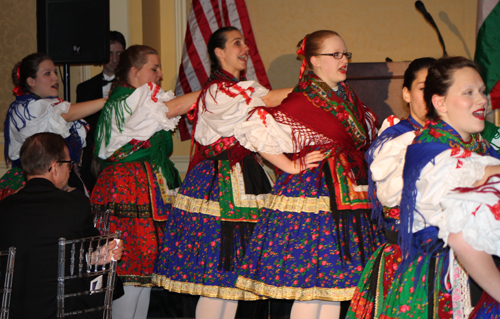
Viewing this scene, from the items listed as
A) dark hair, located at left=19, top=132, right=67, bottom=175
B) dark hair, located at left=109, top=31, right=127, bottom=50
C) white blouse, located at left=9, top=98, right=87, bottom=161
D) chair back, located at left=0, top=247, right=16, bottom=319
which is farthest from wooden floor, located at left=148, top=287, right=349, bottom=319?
chair back, located at left=0, top=247, right=16, bottom=319

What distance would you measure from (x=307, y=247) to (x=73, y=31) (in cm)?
220

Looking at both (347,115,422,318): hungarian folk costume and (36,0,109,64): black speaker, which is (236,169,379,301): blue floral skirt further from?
(36,0,109,64): black speaker

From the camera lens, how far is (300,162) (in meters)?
2.46

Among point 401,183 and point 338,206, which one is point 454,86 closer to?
point 401,183

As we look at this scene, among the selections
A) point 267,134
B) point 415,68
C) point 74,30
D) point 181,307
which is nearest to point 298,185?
point 267,134

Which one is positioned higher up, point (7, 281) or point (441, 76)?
point (441, 76)

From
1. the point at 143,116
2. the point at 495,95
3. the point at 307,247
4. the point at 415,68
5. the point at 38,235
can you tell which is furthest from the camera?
the point at 495,95

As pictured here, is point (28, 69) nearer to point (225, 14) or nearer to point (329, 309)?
point (225, 14)

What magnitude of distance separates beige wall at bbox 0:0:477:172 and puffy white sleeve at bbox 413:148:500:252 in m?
2.73

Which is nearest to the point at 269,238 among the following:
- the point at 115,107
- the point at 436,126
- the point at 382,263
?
the point at 382,263

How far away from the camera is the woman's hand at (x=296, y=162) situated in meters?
2.45

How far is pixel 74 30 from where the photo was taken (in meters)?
3.61

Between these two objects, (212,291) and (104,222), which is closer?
(104,222)

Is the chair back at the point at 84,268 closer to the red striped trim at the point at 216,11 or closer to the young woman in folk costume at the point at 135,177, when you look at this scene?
the young woman in folk costume at the point at 135,177
